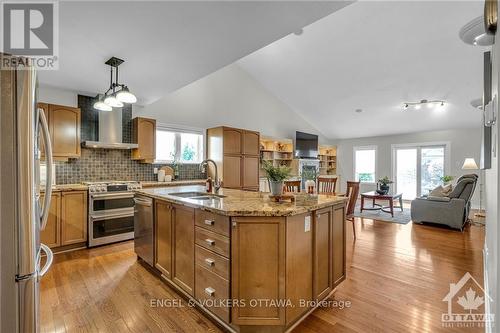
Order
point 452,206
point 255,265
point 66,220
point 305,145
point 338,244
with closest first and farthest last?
point 255,265, point 338,244, point 66,220, point 452,206, point 305,145

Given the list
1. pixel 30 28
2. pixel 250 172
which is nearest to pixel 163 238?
pixel 30 28

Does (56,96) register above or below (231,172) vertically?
above

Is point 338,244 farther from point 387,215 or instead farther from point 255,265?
point 387,215

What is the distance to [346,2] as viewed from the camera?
5.83 ft

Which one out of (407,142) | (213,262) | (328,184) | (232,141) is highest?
→ (407,142)

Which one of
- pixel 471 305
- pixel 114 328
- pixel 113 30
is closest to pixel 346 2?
pixel 113 30

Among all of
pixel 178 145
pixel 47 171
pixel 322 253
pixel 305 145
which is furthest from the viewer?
pixel 305 145

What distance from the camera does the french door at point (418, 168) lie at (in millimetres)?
7344

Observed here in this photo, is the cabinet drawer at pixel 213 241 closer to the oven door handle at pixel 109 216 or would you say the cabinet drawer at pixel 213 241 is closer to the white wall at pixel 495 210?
the white wall at pixel 495 210

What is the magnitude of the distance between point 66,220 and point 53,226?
16 cm

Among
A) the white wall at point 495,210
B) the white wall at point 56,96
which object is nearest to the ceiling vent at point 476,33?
the white wall at point 495,210

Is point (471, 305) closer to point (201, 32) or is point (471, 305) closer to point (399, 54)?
point (201, 32)

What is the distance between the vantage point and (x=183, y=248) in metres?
2.15

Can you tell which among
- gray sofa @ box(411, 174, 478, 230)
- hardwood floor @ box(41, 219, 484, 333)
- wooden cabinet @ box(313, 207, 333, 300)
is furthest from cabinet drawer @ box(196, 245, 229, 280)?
gray sofa @ box(411, 174, 478, 230)
